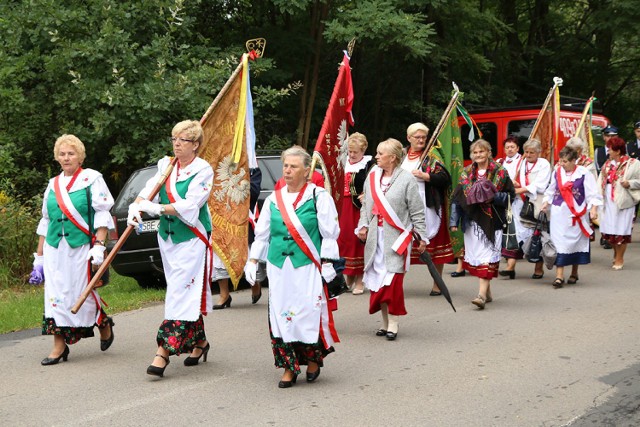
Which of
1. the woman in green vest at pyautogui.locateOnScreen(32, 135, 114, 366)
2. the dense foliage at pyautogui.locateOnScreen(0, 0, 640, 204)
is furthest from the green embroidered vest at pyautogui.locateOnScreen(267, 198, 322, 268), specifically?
the dense foliage at pyautogui.locateOnScreen(0, 0, 640, 204)

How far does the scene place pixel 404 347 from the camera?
769cm

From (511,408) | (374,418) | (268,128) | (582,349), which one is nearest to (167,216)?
(374,418)

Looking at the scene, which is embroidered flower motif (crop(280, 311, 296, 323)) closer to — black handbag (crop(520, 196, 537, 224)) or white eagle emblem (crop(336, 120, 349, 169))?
white eagle emblem (crop(336, 120, 349, 169))

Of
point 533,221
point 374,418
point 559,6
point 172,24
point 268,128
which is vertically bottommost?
point 374,418

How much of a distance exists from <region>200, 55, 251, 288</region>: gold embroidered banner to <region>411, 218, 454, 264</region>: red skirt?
216 centimetres

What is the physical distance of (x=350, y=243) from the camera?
1045cm

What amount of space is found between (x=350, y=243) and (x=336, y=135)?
1.82 m

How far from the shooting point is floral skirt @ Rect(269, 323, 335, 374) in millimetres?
6406

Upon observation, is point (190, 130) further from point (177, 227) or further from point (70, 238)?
point (70, 238)

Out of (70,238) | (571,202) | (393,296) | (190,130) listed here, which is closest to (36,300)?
(70,238)

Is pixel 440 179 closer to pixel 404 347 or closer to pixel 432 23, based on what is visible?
pixel 404 347

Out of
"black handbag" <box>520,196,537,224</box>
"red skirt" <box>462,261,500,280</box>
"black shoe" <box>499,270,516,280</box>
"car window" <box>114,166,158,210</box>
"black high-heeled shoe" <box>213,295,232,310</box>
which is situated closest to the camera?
"red skirt" <box>462,261,500,280</box>

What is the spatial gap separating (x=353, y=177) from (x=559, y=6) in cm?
1858

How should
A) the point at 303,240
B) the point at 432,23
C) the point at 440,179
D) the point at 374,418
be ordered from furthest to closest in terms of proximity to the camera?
the point at 432,23 → the point at 440,179 → the point at 303,240 → the point at 374,418
